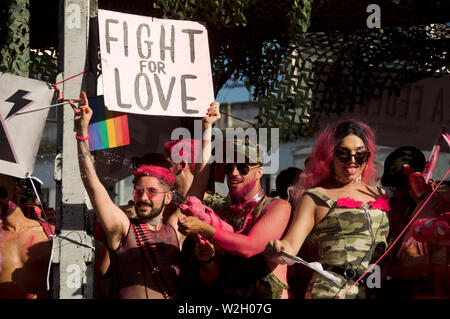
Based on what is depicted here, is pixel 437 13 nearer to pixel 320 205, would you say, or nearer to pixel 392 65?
pixel 392 65

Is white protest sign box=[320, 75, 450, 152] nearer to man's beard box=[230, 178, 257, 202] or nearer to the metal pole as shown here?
man's beard box=[230, 178, 257, 202]

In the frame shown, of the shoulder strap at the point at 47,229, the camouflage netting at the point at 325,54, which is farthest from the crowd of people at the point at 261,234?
the camouflage netting at the point at 325,54

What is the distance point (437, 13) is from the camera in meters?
5.88

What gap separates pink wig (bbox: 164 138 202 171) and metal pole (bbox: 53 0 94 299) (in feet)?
2.49

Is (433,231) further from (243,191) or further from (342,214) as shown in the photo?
(243,191)

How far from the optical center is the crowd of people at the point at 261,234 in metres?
4.29

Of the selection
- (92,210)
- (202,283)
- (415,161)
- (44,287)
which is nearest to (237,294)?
(202,283)

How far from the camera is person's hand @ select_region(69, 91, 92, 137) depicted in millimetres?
4578

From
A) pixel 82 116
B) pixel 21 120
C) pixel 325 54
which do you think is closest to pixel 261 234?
pixel 82 116

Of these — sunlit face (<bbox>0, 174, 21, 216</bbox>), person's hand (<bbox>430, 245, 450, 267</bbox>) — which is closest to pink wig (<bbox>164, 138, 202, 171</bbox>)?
sunlit face (<bbox>0, 174, 21, 216</bbox>)

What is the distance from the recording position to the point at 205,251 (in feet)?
14.0

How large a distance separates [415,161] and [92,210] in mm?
2627

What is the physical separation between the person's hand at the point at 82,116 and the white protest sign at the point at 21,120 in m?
0.39

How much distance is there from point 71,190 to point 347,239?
77.7 inches
